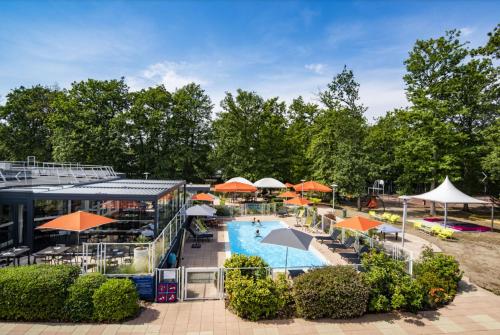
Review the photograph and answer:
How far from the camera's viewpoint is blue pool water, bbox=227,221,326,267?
1502 cm

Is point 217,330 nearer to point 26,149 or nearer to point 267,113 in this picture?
point 267,113

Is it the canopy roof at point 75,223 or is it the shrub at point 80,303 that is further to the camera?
the canopy roof at point 75,223

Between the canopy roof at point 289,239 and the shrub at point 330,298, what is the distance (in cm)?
147

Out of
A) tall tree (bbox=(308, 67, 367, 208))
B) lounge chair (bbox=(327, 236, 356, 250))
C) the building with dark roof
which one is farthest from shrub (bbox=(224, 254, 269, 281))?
tall tree (bbox=(308, 67, 367, 208))

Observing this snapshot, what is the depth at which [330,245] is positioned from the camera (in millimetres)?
15234

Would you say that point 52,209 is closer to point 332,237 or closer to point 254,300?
point 254,300

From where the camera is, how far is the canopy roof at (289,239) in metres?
9.68

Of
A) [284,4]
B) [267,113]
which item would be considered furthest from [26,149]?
[284,4]

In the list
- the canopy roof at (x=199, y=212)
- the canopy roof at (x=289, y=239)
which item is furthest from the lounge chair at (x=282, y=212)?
the canopy roof at (x=289, y=239)

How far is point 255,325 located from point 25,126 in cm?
4953

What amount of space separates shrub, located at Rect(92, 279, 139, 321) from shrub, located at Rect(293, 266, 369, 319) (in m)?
4.66

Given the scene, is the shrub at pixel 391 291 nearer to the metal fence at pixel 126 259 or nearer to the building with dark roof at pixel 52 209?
the metal fence at pixel 126 259

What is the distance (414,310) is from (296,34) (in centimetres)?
1755

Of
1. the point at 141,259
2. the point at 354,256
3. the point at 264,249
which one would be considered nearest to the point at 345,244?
the point at 354,256
